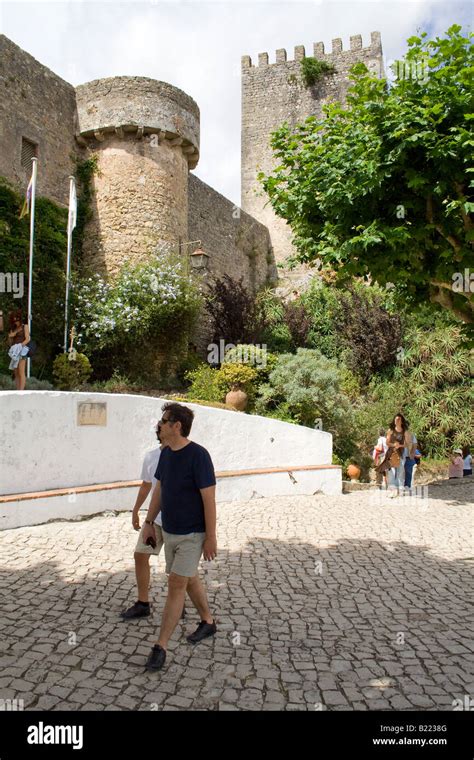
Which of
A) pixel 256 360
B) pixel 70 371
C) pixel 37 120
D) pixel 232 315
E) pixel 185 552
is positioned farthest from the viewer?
pixel 232 315

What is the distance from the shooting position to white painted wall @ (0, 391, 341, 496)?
602cm

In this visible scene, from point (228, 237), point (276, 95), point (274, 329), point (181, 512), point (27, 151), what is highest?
point (276, 95)

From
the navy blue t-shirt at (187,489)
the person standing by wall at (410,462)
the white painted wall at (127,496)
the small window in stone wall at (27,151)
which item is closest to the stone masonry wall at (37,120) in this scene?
the small window in stone wall at (27,151)

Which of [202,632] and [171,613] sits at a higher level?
[171,613]

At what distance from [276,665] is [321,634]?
58 cm

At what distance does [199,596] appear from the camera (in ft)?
11.7

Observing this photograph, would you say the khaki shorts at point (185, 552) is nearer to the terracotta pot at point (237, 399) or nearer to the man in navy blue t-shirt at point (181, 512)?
the man in navy blue t-shirt at point (181, 512)

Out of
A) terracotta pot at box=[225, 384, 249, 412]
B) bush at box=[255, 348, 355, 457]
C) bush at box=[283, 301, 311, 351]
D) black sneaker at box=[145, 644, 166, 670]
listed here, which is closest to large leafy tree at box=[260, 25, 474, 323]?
black sneaker at box=[145, 644, 166, 670]

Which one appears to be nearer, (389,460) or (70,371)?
(389,460)

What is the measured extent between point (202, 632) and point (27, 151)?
40.6 ft

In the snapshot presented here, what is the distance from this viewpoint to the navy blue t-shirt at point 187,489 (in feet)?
10.5

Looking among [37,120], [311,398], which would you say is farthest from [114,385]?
[37,120]

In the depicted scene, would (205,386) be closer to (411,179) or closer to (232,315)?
(232,315)
